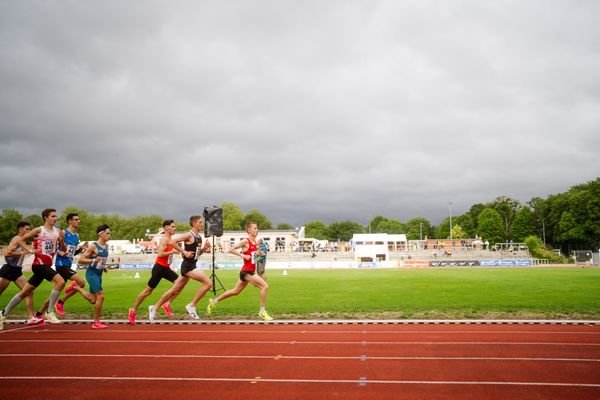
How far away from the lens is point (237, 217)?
133 metres

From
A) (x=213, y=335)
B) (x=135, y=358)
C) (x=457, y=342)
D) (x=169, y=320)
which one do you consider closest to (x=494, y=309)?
(x=457, y=342)

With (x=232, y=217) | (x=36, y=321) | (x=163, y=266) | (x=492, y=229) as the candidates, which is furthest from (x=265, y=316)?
(x=232, y=217)

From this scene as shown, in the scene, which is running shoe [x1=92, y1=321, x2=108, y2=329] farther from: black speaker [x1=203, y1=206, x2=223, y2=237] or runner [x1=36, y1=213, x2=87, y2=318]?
black speaker [x1=203, y1=206, x2=223, y2=237]

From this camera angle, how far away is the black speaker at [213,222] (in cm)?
1573

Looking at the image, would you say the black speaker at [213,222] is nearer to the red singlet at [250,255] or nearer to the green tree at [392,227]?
the red singlet at [250,255]

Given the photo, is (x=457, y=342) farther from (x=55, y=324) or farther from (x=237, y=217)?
(x=237, y=217)

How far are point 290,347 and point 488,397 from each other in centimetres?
362

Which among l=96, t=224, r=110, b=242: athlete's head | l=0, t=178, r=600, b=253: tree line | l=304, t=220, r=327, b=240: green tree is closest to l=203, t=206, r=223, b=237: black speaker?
l=96, t=224, r=110, b=242: athlete's head

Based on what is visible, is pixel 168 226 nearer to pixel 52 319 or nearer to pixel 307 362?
pixel 52 319

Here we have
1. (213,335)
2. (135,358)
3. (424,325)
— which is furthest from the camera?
(424,325)

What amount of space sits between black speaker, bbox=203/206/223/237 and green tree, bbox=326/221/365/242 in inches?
5787

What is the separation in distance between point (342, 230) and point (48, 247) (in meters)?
155

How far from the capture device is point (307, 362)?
677 cm

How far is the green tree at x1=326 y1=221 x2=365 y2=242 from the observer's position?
534 feet
